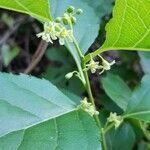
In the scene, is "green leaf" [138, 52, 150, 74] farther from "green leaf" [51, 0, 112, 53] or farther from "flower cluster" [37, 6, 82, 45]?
"flower cluster" [37, 6, 82, 45]

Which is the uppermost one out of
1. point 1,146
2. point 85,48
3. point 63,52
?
point 85,48

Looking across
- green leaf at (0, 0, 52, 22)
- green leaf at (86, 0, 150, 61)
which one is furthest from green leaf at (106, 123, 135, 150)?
green leaf at (0, 0, 52, 22)

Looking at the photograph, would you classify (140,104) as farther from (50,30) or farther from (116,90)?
(50,30)

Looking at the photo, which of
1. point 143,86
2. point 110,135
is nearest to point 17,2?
point 143,86

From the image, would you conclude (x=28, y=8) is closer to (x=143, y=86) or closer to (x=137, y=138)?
(x=143, y=86)

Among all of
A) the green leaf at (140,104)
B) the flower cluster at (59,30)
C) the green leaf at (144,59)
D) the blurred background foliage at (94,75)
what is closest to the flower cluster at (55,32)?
the flower cluster at (59,30)

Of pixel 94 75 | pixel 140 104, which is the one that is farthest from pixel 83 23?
pixel 94 75

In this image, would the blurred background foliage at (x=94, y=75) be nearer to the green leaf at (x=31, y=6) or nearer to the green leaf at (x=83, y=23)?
the green leaf at (x=83, y=23)
